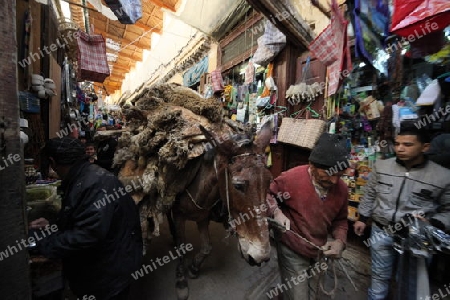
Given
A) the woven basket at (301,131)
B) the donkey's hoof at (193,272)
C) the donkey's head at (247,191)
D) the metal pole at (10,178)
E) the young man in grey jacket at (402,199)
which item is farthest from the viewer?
the woven basket at (301,131)

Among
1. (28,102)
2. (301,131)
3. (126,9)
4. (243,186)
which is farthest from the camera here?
(301,131)

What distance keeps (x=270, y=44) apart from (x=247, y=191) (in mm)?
4330

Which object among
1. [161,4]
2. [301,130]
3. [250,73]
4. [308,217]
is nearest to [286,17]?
[250,73]

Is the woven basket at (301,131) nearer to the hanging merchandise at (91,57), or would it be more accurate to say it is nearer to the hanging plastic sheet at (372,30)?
the hanging plastic sheet at (372,30)

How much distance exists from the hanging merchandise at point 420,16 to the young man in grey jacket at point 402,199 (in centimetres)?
120

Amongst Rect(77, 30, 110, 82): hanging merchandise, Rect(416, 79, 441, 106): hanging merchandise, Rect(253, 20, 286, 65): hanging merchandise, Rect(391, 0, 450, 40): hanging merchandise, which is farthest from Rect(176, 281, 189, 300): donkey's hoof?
Rect(77, 30, 110, 82): hanging merchandise

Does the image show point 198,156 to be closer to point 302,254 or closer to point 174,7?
point 302,254

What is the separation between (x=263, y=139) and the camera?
2.22 meters

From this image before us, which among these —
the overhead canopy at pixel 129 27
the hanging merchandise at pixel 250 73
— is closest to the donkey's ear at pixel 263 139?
the hanging merchandise at pixel 250 73

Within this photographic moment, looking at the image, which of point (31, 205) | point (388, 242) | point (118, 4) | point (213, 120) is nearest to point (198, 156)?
point (213, 120)

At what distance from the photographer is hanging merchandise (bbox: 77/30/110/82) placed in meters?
6.43

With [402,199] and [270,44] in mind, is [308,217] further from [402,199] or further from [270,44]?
[270,44]

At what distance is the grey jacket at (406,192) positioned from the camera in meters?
2.09

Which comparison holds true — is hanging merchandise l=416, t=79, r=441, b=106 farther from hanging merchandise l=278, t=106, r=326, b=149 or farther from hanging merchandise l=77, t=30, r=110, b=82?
hanging merchandise l=77, t=30, r=110, b=82
